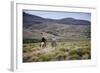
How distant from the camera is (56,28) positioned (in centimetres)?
162

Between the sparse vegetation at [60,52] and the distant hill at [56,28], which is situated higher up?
the distant hill at [56,28]

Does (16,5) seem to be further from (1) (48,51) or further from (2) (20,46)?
(1) (48,51)

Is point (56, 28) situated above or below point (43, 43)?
above

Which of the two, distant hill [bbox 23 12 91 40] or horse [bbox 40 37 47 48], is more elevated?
distant hill [bbox 23 12 91 40]

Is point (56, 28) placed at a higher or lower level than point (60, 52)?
higher

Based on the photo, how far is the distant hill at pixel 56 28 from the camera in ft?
5.06

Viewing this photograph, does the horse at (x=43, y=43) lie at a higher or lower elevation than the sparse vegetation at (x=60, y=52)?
higher

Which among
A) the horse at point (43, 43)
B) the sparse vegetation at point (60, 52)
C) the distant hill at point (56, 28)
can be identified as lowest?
the sparse vegetation at point (60, 52)

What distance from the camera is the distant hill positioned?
1.54 meters

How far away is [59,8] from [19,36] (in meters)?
0.38

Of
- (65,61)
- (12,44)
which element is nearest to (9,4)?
(12,44)

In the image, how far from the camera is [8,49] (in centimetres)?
149

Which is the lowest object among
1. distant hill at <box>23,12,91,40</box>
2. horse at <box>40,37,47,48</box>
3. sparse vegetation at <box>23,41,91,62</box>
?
sparse vegetation at <box>23,41,91,62</box>

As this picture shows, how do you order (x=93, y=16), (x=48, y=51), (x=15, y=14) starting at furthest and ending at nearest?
(x=93, y=16) → (x=48, y=51) → (x=15, y=14)
